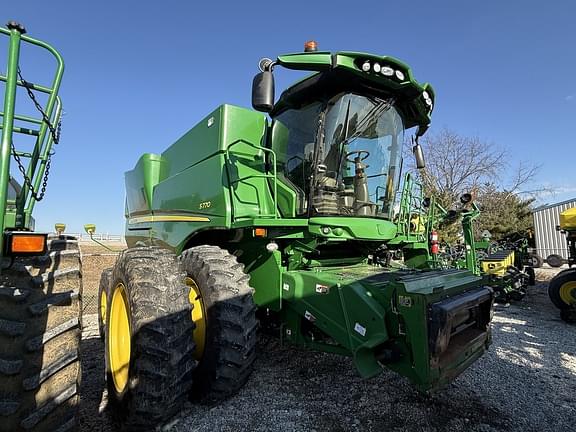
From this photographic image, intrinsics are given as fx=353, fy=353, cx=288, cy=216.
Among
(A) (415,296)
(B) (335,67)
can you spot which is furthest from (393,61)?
(A) (415,296)

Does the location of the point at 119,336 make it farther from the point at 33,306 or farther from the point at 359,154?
the point at 359,154

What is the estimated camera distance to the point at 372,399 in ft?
10.5

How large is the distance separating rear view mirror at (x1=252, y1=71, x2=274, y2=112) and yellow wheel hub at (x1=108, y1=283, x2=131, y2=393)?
2.04 m

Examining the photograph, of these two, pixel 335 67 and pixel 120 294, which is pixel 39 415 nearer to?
pixel 120 294

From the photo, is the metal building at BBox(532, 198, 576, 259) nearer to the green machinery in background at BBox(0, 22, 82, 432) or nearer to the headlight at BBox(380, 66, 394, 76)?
the headlight at BBox(380, 66, 394, 76)

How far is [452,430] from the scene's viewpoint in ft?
→ 8.87

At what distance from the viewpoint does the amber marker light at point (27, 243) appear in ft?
5.65

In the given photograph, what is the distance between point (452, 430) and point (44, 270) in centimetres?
306

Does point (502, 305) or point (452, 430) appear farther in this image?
point (502, 305)

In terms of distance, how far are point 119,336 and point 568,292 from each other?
806cm

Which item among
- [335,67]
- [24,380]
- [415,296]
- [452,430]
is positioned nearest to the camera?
[24,380]

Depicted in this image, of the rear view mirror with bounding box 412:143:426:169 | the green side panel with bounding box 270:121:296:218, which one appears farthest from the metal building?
the green side panel with bounding box 270:121:296:218

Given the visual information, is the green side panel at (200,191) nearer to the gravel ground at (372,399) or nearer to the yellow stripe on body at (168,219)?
the yellow stripe on body at (168,219)

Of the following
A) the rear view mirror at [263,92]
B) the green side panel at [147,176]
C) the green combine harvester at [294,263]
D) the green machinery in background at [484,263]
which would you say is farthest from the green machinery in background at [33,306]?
the green machinery in background at [484,263]
